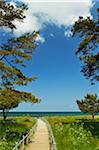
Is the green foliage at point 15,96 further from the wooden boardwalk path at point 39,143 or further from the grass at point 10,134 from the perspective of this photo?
the wooden boardwalk path at point 39,143

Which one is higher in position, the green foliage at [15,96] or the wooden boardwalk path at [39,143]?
the green foliage at [15,96]

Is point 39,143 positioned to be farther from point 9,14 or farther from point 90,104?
point 90,104

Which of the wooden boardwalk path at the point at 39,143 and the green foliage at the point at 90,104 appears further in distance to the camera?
the green foliage at the point at 90,104

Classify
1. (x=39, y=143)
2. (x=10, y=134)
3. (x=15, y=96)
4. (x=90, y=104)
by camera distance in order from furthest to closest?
(x=90, y=104) → (x=10, y=134) → (x=15, y=96) → (x=39, y=143)

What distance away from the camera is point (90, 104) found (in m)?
94.2

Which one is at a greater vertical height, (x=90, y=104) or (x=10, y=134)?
(x=90, y=104)

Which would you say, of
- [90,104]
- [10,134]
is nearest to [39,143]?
[10,134]

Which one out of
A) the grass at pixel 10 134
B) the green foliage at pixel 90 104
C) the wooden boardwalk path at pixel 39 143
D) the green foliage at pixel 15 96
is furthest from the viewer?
the green foliage at pixel 90 104

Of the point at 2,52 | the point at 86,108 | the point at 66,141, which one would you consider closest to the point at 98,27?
the point at 2,52

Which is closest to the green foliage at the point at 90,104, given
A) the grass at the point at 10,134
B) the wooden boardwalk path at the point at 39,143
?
the grass at the point at 10,134

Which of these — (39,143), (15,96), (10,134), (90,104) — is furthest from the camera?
(90,104)

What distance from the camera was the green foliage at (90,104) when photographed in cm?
9357

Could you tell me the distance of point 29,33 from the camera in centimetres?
3422

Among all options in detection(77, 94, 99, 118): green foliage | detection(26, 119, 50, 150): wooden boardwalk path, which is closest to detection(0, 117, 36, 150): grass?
detection(26, 119, 50, 150): wooden boardwalk path
